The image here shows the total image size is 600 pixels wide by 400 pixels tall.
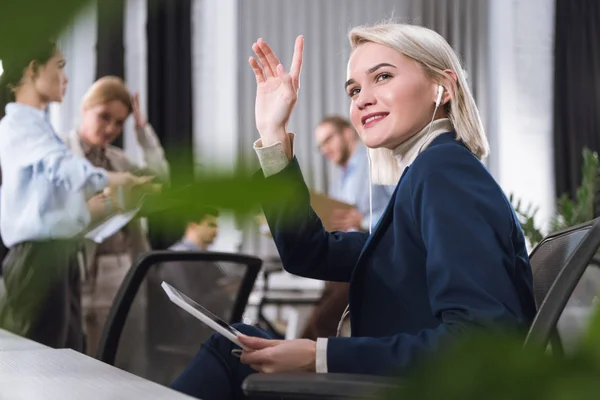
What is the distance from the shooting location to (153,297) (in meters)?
1.66

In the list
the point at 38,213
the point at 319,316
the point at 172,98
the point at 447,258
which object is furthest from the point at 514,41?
the point at 38,213

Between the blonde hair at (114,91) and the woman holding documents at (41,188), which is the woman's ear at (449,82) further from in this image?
the woman holding documents at (41,188)

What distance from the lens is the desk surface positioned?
1.92 feet

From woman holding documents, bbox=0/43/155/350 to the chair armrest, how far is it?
304 millimetres

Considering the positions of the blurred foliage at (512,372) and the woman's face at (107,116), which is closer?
the blurred foliage at (512,372)

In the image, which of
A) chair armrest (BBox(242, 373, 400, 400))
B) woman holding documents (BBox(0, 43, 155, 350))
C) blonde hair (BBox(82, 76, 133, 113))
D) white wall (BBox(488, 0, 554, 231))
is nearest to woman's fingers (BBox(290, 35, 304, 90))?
blonde hair (BBox(82, 76, 133, 113))

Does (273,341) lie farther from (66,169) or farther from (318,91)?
(318,91)

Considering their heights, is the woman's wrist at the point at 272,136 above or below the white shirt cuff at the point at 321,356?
above

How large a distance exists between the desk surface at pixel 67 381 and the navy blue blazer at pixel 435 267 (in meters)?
0.26

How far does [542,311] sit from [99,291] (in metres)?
2.29

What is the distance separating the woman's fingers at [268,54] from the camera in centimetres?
115

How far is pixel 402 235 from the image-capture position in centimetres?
109

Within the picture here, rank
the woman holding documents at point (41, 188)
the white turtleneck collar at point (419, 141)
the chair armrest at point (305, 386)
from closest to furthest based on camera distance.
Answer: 1. the woman holding documents at point (41, 188)
2. the chair armrest at point (305, 386)
3. the white turtleneck collar at point (419, 141)

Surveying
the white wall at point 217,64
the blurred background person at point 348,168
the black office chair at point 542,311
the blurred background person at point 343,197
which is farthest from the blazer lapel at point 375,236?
the white wall at point 217,64
